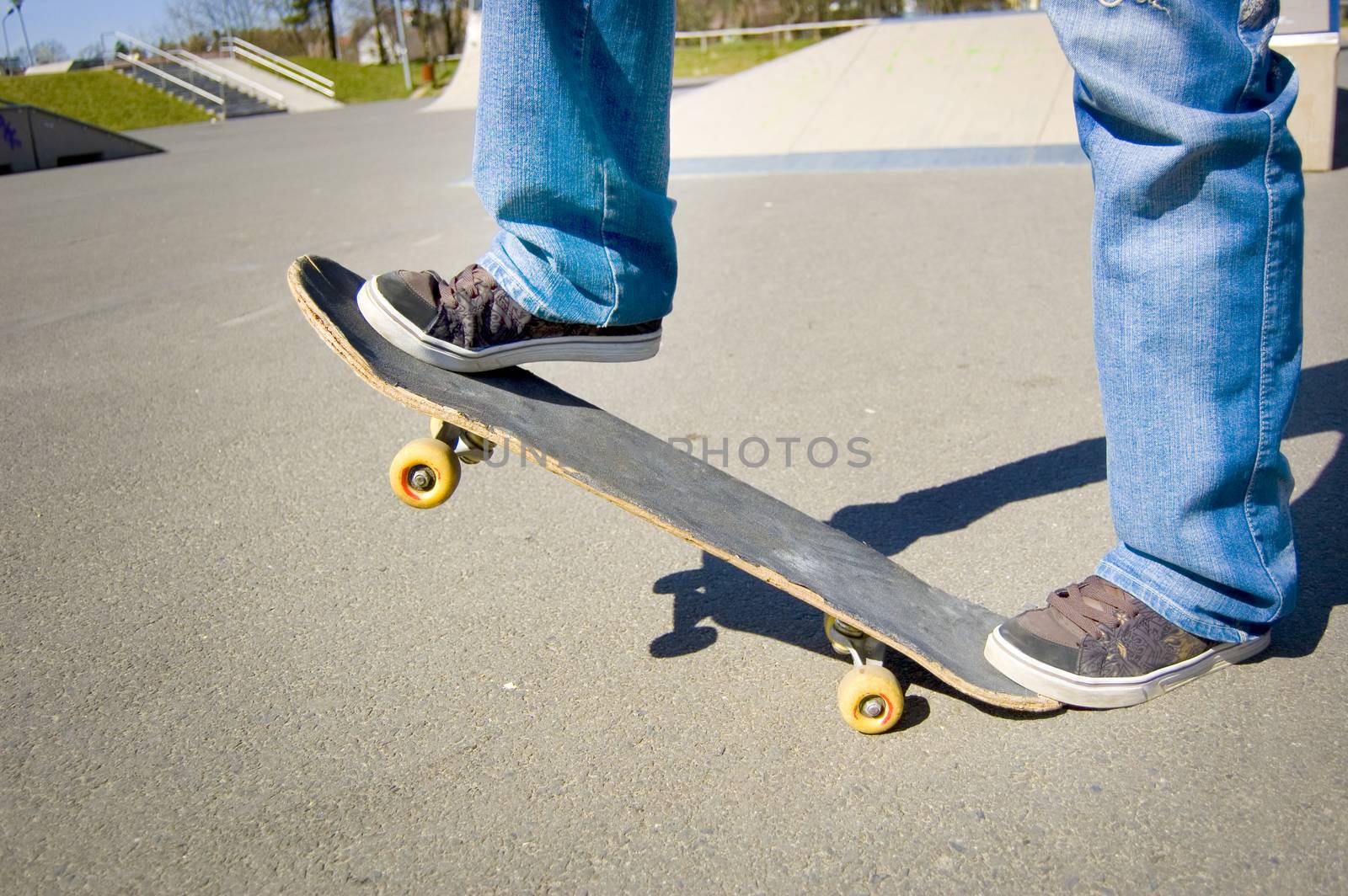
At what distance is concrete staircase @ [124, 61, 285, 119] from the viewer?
27984mm

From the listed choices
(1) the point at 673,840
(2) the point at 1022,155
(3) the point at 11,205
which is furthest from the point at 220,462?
(3) the point at 11,205

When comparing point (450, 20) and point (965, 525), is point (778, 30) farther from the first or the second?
point (965, 525)

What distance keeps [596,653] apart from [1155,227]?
48.9 inches

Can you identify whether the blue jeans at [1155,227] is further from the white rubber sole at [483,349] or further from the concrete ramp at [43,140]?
the concrete ramp at [43,140]

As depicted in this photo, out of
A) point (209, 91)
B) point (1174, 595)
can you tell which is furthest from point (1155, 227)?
point (209, 91)

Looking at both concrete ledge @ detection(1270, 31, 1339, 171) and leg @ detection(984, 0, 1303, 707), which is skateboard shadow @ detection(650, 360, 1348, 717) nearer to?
leg @ detection(984, 0, 1303, 707)

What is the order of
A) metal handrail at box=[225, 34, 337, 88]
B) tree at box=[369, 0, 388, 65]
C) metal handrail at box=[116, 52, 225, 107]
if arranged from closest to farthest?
metal handrail at box=[116, 52, 225, 107] → metal handrail at box=[225, 34, 337, 88] → tree at box=[369, 0, 388, 65]

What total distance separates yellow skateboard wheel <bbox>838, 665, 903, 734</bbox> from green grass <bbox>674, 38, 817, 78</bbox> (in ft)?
89.6

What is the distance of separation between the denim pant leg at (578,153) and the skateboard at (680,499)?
212mm

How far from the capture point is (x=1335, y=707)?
1.74 meters

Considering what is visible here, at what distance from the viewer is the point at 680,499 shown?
1.91 metres

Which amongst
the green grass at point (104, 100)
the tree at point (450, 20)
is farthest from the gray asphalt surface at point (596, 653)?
the tree at point (450, 20)

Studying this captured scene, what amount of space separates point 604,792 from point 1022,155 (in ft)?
25.1

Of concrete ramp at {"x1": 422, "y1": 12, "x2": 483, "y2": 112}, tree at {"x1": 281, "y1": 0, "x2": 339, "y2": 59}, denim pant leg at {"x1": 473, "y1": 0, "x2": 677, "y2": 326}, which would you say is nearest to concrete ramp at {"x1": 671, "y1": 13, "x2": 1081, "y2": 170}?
denim pant leg at {"x1": 473, "y1": 0, "x2": 677, "y2": 326}
